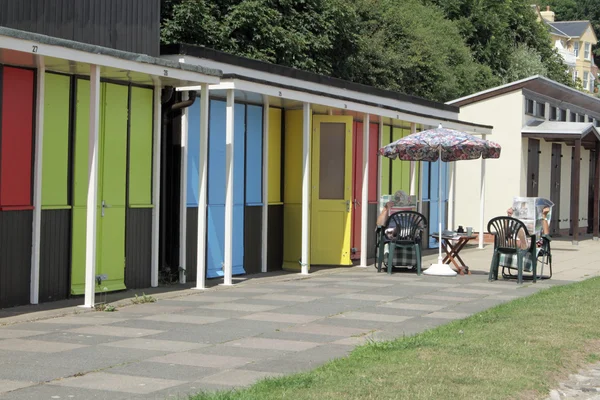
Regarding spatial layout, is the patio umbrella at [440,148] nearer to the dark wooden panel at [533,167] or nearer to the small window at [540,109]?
the dark wooden panel at [533,167]

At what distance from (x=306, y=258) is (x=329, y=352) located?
24.9ft

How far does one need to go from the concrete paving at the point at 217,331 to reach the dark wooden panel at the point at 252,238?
0.58 metres

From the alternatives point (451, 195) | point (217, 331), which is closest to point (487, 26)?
point (451, 195)

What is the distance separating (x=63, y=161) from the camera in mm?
11555

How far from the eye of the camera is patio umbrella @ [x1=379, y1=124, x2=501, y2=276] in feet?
52.1

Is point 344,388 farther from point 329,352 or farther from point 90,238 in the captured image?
point 90,238

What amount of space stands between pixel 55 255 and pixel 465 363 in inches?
221

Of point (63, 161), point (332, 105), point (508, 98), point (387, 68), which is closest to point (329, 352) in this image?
point (63, 161)

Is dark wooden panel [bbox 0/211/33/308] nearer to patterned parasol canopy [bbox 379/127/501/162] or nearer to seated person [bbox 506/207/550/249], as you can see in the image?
patterned parasol canopy [bbox 379/127/501/162]

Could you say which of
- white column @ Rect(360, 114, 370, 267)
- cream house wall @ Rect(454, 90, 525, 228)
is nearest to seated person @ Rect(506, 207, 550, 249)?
white column @ Rect(360, 114, 370, 267)

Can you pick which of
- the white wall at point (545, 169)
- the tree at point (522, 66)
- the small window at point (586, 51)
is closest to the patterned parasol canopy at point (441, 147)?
the white wall at point (545, 169)

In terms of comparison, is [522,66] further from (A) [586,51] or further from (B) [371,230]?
(A) [586,51]

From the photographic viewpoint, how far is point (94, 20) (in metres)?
12.1

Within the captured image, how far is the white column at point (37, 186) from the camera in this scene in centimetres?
1106
